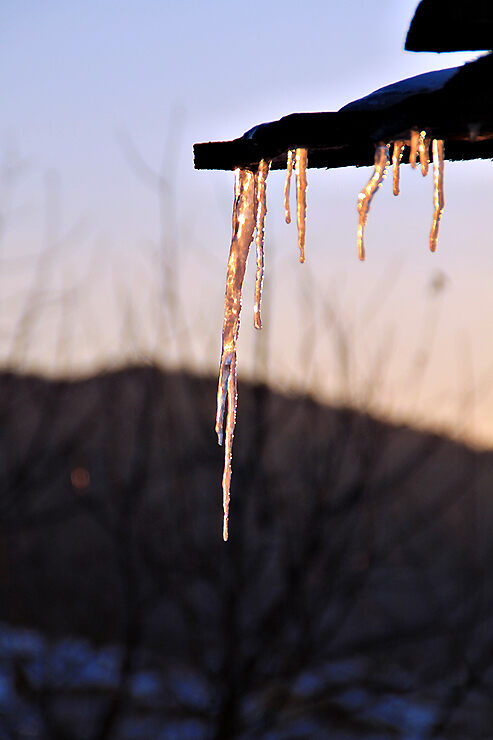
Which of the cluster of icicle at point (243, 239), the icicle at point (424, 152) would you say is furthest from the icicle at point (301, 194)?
the icicle at point (424, 152)

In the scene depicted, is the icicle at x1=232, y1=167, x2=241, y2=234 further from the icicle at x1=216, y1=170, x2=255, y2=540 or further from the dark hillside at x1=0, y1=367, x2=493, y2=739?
the dark hillside at x1=0, y1=367, x2=493, y2=739

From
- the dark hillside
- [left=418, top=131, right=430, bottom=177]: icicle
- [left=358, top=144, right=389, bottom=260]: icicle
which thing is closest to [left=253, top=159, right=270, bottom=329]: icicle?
[left=358, top=144, right=389, bottom=260]: icicle

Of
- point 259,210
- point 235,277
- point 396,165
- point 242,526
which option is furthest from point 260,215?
point 242,526

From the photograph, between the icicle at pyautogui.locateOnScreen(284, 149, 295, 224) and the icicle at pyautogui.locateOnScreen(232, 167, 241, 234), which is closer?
the icicle at pyautogui.locateOnScreen(284, 149, 295, 224)

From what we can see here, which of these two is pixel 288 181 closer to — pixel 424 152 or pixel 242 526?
pixel 424 152

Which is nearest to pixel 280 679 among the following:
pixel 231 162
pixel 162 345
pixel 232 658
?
pixel 232 658

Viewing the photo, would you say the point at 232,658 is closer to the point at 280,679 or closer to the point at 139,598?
the point at 280,679

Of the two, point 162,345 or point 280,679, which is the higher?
point 162,345
